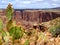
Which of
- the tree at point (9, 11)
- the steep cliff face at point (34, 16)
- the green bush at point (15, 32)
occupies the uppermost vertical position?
the tree at point (9, 11)

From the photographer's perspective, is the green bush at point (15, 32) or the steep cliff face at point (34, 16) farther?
the steep cliff face at point (34, 16)

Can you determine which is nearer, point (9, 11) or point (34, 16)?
point (9, 11)

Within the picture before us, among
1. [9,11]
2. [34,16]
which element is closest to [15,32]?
[9,11]

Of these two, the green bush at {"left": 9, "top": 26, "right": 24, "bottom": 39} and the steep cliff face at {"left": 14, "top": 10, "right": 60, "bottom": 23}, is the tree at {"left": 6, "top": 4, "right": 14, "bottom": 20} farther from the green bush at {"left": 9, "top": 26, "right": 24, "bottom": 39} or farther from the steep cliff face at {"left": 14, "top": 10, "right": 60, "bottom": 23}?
the steep cliff face at {"left": 14, "top": 10, "right": 60, "bottom": 23}

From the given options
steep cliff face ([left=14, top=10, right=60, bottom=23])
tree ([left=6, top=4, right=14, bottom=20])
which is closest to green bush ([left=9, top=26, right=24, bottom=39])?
tree ([left=6, top=4, right=14, bottom=20])

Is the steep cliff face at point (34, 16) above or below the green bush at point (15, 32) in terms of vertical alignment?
below

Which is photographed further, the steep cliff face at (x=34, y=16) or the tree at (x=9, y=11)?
the steep cliff face at (x=34, y=16)

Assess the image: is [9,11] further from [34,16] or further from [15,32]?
[34,16]

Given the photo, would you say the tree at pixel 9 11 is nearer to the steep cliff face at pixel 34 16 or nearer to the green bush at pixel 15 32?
the green bush at pixel 15 32

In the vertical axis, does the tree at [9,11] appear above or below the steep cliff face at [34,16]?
above

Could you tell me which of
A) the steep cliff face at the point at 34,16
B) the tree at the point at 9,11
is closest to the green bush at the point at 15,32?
the tree at the point at 9,11

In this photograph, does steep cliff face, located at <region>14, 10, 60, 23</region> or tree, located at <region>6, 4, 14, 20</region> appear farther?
steep cliff face, located at <region>14, 10, 60, 23</region>

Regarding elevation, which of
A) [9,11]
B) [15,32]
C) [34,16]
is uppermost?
[9,11]

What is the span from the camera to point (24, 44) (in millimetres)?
1302
